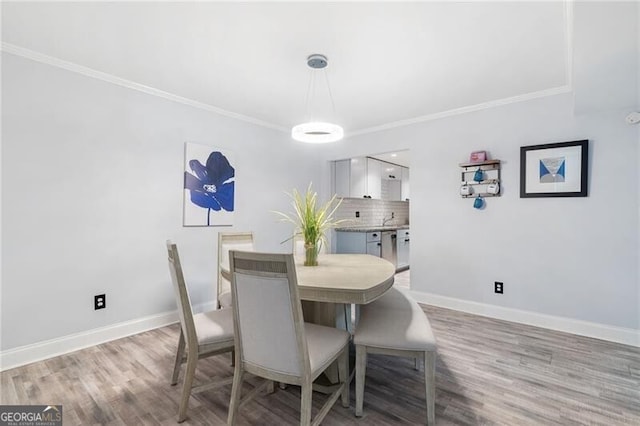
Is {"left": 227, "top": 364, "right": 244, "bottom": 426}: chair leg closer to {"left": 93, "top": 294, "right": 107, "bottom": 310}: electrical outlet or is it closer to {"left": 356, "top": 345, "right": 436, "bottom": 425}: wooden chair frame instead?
{"left": 356, "top": 345, "right": 436, "bottom": 425}: wooden chair frame

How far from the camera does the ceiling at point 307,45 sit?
188 cm

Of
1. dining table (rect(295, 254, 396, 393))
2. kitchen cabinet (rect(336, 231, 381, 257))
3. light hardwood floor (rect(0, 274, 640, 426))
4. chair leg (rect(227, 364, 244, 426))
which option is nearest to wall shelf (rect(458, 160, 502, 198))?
light hardwood floor (rect(0, 274, 640, 426))

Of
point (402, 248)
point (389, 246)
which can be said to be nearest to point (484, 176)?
point (389, 246)

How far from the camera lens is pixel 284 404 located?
1853mm

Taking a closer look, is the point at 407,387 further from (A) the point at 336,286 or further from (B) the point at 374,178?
(B) the point at 374,178

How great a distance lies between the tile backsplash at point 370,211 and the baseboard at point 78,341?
9.62 ft

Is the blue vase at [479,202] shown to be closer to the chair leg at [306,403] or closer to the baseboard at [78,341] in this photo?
the chair leg at [306,403]

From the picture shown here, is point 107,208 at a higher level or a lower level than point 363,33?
lower

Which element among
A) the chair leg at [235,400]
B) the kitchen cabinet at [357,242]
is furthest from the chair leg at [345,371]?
the kitchen cabinet at [357,242]

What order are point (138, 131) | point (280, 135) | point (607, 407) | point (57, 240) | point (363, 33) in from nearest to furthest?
point (607, 407) < point (363, 33) < point (57, 240) < point (138, 131) < point (280, 135)

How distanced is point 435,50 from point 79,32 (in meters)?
2.55

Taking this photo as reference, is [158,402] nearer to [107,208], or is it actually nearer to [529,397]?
[107,208]

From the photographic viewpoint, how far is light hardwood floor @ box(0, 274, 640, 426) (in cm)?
173

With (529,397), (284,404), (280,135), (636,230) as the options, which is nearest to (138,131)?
(280,135)
